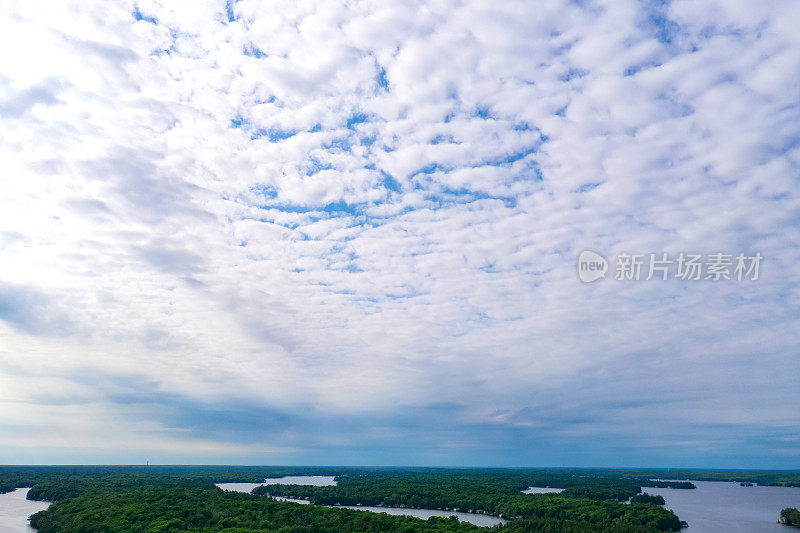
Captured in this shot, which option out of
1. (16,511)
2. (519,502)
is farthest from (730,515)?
(16,511)

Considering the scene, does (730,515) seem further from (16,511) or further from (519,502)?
(16,511)

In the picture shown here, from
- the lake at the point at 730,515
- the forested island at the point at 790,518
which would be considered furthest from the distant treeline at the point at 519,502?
the forested island at the point at 790,518

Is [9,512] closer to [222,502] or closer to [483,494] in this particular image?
[222,502]

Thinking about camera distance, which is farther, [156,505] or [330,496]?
[330,496]

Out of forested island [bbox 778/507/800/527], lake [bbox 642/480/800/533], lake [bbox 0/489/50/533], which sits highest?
forested island [bbox 778/507/800/527]

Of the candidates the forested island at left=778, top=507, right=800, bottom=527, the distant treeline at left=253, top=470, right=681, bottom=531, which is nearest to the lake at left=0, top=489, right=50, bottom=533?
the distant treeline at left=253, top=470, right=681, bottom=531

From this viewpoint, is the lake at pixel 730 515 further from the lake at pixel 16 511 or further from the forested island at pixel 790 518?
the lake at pixel 16 511

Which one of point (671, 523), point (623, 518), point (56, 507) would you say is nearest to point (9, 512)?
point (56, 507)

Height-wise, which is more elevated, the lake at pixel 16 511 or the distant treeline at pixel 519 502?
the distant treeline at pixel 519 502

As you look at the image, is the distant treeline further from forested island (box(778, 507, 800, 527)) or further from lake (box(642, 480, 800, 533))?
forested island (box(778, 507, 800, 527))
